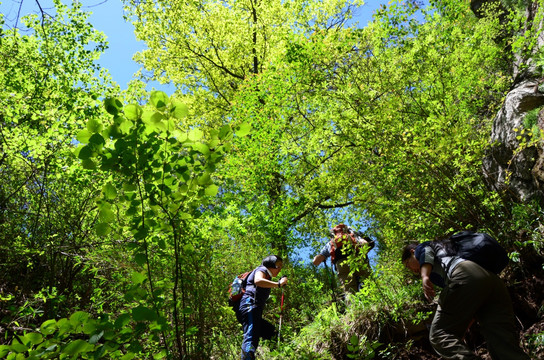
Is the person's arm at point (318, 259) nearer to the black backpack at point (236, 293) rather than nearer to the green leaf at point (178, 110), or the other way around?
the black backpack at point (236, 293)

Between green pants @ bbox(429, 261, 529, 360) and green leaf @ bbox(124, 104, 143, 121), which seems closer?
green leaf @ bbox(124, 104, 143, 121)

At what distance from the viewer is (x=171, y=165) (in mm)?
1699

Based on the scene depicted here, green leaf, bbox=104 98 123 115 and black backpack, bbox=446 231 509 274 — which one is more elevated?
green leaf, bbox=104 98 123 115

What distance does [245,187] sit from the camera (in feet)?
26.9

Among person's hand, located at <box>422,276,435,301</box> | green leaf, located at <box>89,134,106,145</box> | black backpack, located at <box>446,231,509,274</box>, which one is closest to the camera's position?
green leaf, located at <box>89,134,106,145</box>

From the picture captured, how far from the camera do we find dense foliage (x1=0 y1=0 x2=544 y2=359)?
5.67 feet

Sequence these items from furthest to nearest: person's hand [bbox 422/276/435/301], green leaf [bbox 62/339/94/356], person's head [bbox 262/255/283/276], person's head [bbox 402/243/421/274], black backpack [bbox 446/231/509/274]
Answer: person's head [bbox 262/255/283/276] → person's head [bbox 402/243/421/274] → person's hand [bbox 422/276/435/301] → black backpack [bbox 446/231/509/274] → green leaf [bbox 62/339/94/356]

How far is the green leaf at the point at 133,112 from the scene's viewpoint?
1.56 meters

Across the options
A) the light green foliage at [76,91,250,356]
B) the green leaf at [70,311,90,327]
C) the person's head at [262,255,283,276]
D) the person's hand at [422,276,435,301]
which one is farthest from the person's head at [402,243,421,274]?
the green leaf at [70,311,90,327]

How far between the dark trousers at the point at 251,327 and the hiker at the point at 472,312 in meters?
2.25

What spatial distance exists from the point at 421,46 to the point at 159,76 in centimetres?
1099

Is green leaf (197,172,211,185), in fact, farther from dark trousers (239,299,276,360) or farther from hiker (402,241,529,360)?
dark trousers (239,299,276,360)

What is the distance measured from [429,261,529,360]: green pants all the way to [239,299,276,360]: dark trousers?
230 centimetres

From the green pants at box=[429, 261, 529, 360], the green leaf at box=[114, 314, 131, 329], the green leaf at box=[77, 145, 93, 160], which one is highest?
the green leaf at box=[77, 145, 93, 160]
